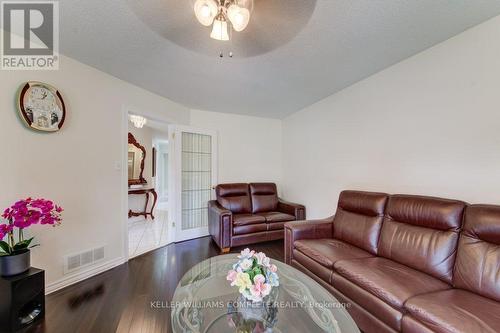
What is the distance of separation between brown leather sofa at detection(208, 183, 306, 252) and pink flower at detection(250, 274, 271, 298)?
6.06 ft

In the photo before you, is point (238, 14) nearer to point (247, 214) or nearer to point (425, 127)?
point (425, 127)

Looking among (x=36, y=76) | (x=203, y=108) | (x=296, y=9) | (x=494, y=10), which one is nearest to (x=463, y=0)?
(x=494, y=10)

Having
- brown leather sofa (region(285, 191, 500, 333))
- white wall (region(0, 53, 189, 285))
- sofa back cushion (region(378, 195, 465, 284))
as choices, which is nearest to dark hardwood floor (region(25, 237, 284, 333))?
white wall (region(0, 53, 189, 285))

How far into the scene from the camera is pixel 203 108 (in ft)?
12.4

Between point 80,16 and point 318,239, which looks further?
point 318,239

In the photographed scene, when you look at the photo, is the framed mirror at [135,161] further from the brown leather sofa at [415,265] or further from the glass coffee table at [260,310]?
the brown leather sofa at [415,265]

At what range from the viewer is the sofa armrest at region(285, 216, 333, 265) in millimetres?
2322

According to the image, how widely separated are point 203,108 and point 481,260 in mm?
3788

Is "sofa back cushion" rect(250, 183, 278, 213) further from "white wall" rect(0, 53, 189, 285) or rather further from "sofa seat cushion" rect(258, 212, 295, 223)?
"white wall" rect(0, 53, 189, 285)

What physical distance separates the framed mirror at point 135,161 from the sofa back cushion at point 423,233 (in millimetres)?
4799

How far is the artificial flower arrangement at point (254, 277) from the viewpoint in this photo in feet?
3.86

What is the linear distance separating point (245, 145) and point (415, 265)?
10.6ft

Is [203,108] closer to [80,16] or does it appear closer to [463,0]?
[80,16]

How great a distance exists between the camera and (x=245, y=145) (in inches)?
168
